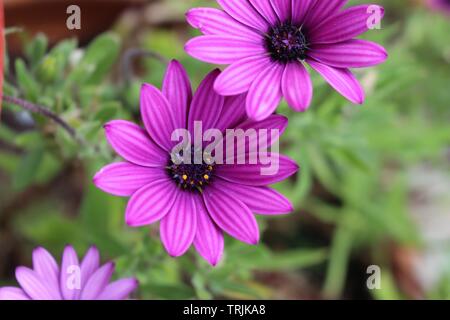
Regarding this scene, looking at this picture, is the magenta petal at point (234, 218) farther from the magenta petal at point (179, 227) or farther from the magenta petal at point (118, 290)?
the magenta petal at point (118, 290)

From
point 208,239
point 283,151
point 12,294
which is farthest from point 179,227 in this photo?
point 283,151

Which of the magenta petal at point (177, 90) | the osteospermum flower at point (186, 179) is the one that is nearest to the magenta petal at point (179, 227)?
the osteospermum flower at point (186, 179)

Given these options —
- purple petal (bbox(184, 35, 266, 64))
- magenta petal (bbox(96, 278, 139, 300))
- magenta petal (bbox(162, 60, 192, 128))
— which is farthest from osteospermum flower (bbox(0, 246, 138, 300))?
purple petal (bbox(184, 35, 266, 64))

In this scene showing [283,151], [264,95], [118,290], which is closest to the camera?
[264,95]

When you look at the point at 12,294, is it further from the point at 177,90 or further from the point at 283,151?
the point at 283,151
